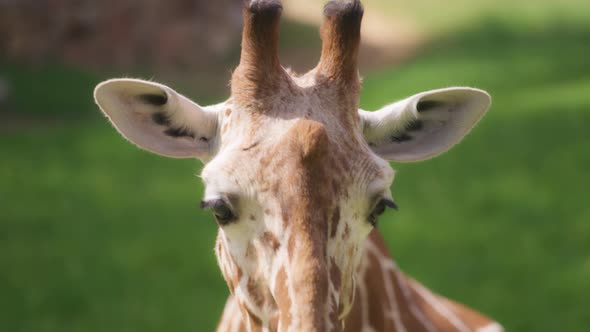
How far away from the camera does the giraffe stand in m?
2.91

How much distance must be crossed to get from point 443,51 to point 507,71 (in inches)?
112

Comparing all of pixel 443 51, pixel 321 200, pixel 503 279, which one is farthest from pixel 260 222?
pixel 443 51

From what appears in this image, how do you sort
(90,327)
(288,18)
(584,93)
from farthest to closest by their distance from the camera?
1. (288,18)
2. (584,93)
3. (90,327)

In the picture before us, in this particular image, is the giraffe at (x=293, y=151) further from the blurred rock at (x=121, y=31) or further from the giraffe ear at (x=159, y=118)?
the blurred rock at (x=121, y=31)

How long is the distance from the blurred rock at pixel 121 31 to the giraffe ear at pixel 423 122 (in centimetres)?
1511

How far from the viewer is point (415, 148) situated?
3.62 meters

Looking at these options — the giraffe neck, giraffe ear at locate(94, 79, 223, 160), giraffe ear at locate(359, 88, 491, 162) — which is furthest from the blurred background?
giraffe ear at locate(94, 79, 223, 160)

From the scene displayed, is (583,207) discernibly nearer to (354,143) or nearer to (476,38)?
(354,143)

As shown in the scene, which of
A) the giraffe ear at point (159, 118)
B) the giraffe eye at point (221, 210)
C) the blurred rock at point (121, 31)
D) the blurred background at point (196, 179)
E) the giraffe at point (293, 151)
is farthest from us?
the blurred rock at point (121, 31)

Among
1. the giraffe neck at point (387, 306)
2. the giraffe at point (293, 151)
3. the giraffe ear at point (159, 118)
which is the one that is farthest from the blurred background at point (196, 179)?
the giraffe ear at point (159, 118)

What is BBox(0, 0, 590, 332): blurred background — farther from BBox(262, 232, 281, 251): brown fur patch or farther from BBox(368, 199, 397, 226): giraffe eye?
BBox(262, 232, 281, 251): brown fur patch

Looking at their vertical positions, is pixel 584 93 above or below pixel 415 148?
above

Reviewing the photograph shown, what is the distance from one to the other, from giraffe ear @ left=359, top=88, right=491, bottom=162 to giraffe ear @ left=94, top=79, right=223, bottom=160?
24.2 inches

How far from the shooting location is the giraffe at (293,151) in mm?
2912
